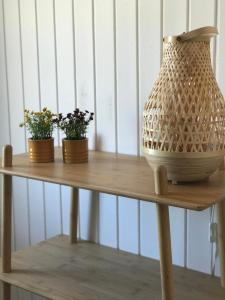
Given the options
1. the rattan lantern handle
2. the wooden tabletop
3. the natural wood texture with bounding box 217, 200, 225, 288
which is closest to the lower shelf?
the natural wood texture with bounding box 217, 200, 225, 288

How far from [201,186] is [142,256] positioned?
24.3 inches

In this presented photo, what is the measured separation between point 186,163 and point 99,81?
66 centimetres

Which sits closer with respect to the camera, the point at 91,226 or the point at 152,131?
the point at 152,131

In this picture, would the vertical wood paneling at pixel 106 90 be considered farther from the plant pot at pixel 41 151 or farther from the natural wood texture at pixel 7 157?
the natural wood texture at pixel 7 157

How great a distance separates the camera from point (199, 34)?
124cm

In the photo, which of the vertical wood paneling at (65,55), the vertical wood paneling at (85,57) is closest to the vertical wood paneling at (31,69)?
the vertical wood paneling at (65,55)

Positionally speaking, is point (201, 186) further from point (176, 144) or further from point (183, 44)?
point (183, 44)

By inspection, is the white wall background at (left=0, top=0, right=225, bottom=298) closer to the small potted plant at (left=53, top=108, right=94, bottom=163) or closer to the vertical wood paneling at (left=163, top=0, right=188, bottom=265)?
the vertical wood paneling at (left=163, top=0, right=188, bottom=265)

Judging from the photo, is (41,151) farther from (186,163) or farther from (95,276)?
(186,163)

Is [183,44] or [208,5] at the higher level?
[208,5]

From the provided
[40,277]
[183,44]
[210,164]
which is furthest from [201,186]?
[40,277]

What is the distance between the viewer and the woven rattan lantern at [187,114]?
1.23 meters

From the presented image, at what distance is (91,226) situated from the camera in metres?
1.93

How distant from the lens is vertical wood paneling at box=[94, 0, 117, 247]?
5.65 feet
